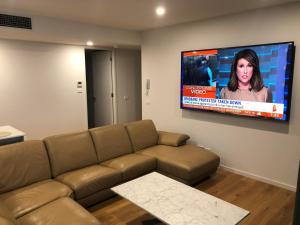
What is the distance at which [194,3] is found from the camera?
2928 millimetres

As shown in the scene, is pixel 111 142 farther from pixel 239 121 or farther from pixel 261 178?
pixel 261 178

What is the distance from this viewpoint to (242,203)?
2865mm

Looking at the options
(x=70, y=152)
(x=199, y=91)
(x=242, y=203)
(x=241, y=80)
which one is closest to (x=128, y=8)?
(x=199, y=91)

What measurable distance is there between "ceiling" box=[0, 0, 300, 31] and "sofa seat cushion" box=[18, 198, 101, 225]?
7.76 ft

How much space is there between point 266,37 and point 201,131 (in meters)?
1.80

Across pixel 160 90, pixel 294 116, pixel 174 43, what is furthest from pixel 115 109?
pixel 294 116

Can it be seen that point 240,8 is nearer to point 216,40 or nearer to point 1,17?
point 216,40

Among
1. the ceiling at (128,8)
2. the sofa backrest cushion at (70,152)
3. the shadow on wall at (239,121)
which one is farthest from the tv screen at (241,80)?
the sofa backrest cushion at (70,152)

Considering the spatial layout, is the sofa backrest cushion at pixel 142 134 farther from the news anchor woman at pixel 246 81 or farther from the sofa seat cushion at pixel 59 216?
the sofa seat cushion at pixel 59 216

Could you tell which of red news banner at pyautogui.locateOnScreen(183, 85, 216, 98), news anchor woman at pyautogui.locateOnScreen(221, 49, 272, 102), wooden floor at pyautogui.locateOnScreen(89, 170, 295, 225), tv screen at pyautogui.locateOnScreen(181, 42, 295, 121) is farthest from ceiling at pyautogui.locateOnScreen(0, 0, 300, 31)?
wooden floor at pyautogui.locateOnScreen(89, 170, 295, 225)

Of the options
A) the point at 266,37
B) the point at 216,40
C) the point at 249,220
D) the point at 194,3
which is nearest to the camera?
the point at 249,220

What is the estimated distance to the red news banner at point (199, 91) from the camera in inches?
148

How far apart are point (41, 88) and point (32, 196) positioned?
9.29 ft

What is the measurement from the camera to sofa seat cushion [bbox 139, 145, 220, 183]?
308 cm
